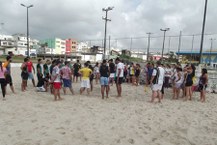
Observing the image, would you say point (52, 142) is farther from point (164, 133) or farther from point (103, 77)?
point (103, 77)

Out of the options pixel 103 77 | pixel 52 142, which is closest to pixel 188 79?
pixel 103 77

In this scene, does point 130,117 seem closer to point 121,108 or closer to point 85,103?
point 121,108

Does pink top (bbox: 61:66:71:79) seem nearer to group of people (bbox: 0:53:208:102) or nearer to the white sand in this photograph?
group of people (bbox: 0:53:208:102)

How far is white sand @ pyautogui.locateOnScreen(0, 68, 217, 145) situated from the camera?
4.61 m

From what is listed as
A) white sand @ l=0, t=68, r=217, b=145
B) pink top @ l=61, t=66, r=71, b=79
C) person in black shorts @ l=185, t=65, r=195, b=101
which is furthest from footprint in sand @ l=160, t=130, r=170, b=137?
pink top @ l=61, t=66, r=71, b=79

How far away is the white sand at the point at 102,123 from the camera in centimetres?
461

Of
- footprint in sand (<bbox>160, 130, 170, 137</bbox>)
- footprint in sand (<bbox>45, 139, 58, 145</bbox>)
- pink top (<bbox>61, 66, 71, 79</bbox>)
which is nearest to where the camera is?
footprint in sand (<bbox>45, 139, 58, 145</bbox>)

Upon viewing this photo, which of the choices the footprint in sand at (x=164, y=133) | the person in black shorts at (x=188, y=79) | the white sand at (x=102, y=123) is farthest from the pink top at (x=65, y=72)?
the footprint in sand at (x=164, y=133)

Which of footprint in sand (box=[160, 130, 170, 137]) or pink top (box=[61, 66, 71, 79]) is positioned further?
pink top (box=[61, 66, 71, 79])

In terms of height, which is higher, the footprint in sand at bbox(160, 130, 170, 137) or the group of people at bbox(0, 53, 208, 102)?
the group of people at bbox(0, 53, 208, 102)

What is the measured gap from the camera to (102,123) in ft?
18.6

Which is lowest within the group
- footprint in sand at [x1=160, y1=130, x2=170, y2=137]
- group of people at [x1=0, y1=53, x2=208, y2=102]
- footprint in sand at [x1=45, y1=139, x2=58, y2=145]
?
footprint in sand at [x1=160, y1=130, x2=170, y2=137]

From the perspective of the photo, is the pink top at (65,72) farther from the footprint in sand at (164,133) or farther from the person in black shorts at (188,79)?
the footprint in sand at (164,133)

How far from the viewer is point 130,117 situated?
6.38m
